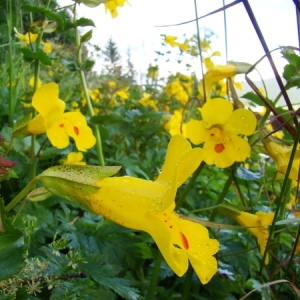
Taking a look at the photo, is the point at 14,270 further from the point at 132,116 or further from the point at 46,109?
the point at 132,116

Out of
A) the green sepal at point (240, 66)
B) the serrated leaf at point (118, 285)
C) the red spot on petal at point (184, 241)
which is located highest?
the green sepal at point (240, 66)

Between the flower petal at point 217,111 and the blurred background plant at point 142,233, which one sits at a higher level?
the flower petal at point 217,111

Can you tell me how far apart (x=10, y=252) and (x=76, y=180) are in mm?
110

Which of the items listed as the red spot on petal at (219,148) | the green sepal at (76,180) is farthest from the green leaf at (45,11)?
the green sepal at (76,180)

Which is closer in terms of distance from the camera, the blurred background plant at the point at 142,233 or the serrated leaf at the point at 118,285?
the blurred background plant at the point at 142,233

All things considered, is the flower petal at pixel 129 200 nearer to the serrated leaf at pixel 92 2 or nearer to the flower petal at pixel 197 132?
the flower petal at pixel 197 132

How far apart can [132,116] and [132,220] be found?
1242mm

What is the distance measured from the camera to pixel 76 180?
514mm

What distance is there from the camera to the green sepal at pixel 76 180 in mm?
511

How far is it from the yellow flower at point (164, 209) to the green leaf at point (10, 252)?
0.09m

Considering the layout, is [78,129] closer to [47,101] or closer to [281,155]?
[47,101]

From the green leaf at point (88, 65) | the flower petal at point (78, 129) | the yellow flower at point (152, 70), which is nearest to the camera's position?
the flower petal at point (78, 129)

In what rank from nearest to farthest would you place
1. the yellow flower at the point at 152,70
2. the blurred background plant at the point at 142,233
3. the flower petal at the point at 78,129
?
the blurred background plant at the point at 142,233 < the flower petal at the point at 78,129 < the yellow flower at the point at 152,70

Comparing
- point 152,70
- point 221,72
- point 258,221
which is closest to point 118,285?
point 258,221
